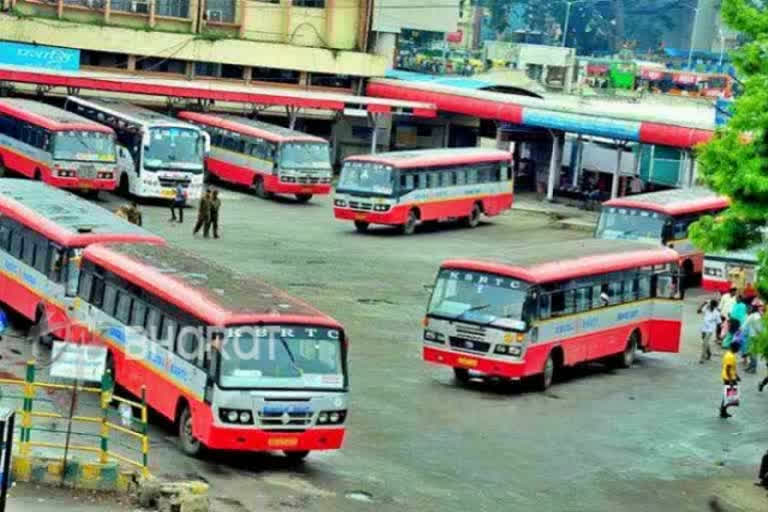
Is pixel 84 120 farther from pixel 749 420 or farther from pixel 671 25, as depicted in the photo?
pixel 671 25

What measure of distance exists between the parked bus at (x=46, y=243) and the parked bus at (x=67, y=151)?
14.7 metres

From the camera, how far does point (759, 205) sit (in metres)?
21.9

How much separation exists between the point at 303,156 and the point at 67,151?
7.89 metres

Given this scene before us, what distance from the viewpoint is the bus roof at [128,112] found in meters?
49.2

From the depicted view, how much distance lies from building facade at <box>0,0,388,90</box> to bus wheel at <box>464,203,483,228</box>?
16.6 metres

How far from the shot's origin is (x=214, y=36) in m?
64.6

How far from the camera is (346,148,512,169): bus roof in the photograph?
156 ft

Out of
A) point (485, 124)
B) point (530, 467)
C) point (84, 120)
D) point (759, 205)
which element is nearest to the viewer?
point (759, 205)

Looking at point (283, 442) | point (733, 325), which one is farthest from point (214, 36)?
point (283, 442)

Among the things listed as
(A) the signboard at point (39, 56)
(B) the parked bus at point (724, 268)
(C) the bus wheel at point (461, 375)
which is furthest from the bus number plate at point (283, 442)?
(A) the signboard at point (39, 56)

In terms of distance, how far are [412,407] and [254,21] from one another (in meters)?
41.3

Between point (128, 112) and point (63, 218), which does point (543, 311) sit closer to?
point (63, 218)

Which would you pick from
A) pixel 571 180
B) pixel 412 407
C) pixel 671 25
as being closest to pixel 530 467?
pixel 412 407

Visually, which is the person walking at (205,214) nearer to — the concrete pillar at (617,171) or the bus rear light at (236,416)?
the concrete pillar at (617,171)
